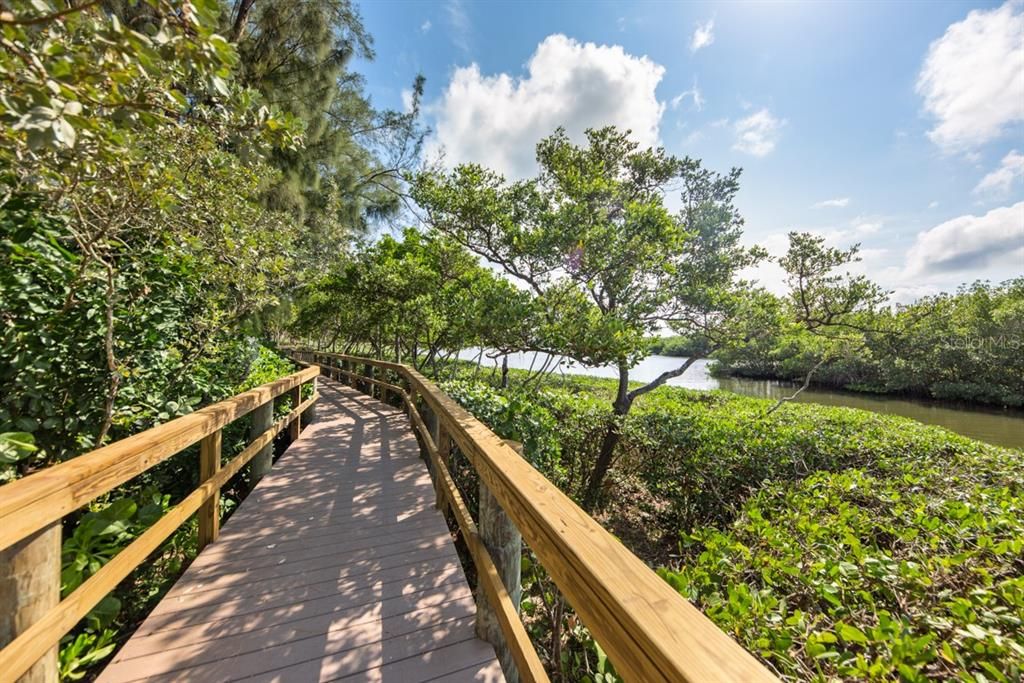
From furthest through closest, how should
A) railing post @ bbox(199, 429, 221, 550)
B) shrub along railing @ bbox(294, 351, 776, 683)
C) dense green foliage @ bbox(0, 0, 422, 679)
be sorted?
railing post @ bbox(199, 429, 221, 550), dense green foliage @ bbox(0, 0, 422, 679), shrub along railing @ bbox(294, 351, 776, 683)

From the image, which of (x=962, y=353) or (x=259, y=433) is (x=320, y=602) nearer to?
(x=259, y=433)

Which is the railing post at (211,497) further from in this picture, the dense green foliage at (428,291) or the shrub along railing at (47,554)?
the dense green foliage at (428,291)

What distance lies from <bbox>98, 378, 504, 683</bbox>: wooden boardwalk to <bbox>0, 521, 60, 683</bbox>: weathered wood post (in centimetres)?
49

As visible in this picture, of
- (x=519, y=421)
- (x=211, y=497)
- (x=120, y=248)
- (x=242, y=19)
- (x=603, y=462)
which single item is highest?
(x=242, y=19)

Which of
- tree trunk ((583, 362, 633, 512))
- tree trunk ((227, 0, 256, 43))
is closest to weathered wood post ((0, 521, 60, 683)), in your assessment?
tree trunk ((583, 362, 633, 512))

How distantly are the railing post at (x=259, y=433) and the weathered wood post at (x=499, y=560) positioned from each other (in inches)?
103

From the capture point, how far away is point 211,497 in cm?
231

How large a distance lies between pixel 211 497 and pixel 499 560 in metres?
1.91

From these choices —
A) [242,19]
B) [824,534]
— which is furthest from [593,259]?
[242,19]

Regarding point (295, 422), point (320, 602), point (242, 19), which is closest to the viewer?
point (320, 602)

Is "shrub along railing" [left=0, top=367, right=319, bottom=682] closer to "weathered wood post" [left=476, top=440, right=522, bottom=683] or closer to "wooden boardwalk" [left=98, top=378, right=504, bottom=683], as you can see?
"wooden boardwalk" [left=98, top=378, right=504, bottom=683]

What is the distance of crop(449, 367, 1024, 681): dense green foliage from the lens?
151 centimetres

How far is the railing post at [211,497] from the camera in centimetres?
225

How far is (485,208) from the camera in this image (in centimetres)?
573
